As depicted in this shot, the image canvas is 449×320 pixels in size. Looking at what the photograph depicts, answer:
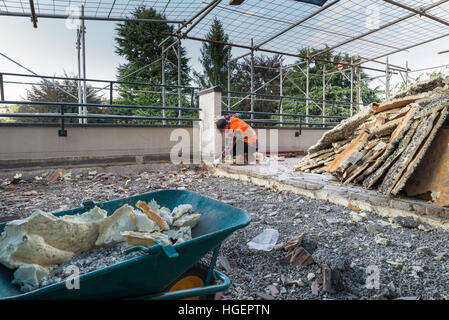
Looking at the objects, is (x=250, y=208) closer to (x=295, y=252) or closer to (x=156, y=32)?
(x=295, y=252)

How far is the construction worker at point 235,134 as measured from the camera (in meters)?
6.58

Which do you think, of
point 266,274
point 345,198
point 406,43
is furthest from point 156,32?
point 266,274

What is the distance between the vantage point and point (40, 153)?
230 inches

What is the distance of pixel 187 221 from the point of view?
189cm

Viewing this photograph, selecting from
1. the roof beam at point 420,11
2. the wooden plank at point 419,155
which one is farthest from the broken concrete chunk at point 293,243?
the roof beam at point 420,11

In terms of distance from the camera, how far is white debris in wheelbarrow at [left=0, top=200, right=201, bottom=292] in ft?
4.27

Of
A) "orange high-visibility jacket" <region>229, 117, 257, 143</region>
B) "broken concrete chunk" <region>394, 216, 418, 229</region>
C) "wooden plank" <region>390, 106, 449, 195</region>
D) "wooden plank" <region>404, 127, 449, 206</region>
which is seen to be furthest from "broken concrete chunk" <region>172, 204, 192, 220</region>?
"orange high-visibility jacket" <region>229, 117, 257, 143</region>

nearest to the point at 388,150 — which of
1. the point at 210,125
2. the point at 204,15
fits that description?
the point at 210,125

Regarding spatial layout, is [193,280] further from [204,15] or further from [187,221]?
[204,15]

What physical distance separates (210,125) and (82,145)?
10.2 ft

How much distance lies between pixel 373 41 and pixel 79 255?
530 inches

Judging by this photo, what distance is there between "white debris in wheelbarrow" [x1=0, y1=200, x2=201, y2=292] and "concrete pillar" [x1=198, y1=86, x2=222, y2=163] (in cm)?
523

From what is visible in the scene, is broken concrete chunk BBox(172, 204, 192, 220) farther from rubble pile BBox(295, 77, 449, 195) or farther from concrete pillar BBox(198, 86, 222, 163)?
concrete pillar BBox(198, 86, 222, 163)

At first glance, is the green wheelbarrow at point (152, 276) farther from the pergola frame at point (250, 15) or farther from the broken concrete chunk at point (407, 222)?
the pergola frame at point (250, 15)
